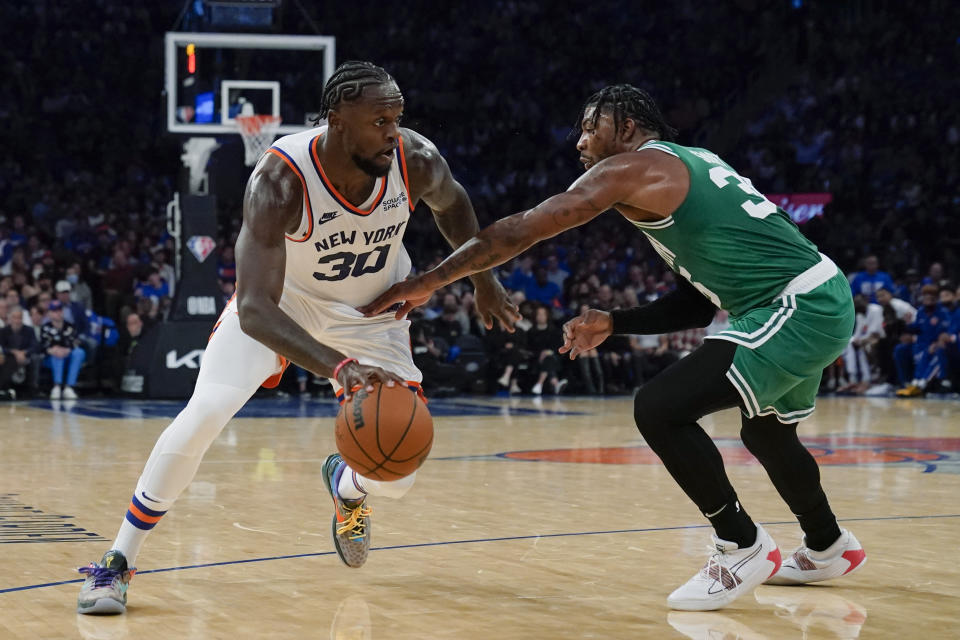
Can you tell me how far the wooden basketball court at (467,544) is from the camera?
4.04 m

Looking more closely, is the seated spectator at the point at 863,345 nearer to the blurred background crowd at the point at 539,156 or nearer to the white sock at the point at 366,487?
the blurred background crowd at the point at 539,156

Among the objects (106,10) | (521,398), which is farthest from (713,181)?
(106,10)

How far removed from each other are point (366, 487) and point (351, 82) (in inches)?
61.0

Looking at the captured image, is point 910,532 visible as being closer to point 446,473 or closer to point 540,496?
point 540,496

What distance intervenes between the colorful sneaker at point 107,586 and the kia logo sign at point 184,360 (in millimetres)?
10086

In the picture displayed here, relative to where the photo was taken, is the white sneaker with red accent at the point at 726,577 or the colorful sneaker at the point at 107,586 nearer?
the colorful sneaker at the point at 107,586

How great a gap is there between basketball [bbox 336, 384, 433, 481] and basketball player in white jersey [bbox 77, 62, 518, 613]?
0.25 feet

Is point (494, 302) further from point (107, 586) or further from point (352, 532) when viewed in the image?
point (107, 586)

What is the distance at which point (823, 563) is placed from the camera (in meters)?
4.67

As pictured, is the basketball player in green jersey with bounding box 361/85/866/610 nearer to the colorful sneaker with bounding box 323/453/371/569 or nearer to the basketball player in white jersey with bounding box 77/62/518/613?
the basketball player in white jersey with bounding box 77/62/518/613

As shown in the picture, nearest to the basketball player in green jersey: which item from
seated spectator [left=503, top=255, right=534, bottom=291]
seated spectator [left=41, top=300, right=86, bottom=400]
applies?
seated spectator [left=41, top=300, right=86, bottom=400]

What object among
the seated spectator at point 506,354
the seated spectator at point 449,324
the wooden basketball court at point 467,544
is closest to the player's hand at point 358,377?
the wooden basketball court at point 467,544

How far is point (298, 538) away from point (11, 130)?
17.5 metres

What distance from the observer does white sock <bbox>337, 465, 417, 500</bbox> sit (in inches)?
190
